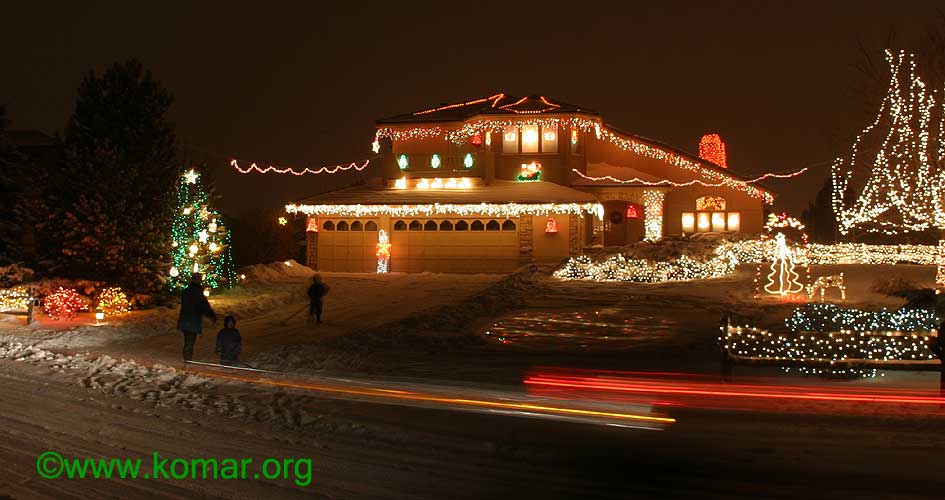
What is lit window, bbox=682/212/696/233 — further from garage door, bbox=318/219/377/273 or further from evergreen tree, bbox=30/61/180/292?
evergreen tree, bbox=30/61/180/292

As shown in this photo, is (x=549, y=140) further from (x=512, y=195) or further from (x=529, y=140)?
(x=512, y=195)

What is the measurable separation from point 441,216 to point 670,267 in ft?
31.0

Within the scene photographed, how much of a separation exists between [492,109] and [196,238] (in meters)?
15.8

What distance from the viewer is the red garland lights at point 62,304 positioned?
18.5 meters

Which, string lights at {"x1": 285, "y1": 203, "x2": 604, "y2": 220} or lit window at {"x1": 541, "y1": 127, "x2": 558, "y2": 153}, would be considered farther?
lit window at {"x1": 541, "y1": 127, "x2": 558, "y2": 153}

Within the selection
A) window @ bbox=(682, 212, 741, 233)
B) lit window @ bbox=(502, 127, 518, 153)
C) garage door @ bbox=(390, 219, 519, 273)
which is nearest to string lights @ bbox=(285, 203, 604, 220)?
garage door @ bbox=(390, 219, 519, 273)

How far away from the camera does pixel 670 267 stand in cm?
2634

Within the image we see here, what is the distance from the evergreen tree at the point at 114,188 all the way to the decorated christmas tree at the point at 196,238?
2.59ft

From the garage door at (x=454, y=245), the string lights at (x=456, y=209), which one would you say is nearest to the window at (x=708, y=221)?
the string lights at (x=456, y=209)

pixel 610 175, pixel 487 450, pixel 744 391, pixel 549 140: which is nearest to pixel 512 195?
pixel 549 140

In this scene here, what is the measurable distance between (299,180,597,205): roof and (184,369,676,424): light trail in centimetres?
2014

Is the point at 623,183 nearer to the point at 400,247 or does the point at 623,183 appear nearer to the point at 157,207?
the point at 400,247

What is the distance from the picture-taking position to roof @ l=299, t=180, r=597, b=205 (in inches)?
1238

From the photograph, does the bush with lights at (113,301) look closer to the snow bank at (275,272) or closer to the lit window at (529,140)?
the snow bank at (275,272)
